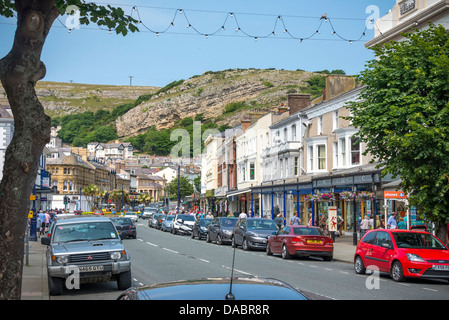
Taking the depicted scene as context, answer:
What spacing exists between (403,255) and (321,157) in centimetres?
2739

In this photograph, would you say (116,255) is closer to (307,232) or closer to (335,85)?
(307,232)

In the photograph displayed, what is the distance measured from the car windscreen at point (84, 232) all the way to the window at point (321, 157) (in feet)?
98.3

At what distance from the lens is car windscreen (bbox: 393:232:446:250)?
17469 millimetres

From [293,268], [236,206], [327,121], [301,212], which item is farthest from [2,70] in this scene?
[236,206]

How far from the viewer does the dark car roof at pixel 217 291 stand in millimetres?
4555

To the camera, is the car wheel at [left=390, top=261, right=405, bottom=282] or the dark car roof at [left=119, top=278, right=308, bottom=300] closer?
the dark car roof at [left=119, top=278, right=308, bottom=300]

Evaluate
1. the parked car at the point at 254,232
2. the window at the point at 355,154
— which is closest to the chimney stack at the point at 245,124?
the window at the point at 355,154

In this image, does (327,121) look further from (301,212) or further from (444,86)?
(444,86)

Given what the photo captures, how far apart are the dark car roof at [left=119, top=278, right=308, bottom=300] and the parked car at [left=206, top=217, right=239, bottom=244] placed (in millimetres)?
28545

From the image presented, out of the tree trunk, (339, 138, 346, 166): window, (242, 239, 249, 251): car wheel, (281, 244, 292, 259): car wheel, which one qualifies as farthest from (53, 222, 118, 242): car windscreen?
(339, 138, 346, 166): window

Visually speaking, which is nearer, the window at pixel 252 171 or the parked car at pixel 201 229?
the parked car at pixel 201 229

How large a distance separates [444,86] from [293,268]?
317 inches

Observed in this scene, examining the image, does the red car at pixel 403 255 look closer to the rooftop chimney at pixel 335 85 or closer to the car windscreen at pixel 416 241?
the car windscreen at pixel 416 241

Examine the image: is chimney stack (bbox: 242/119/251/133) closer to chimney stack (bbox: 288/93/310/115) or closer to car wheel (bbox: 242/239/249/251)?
chimney stack (bbox: 288/93/310/115)
